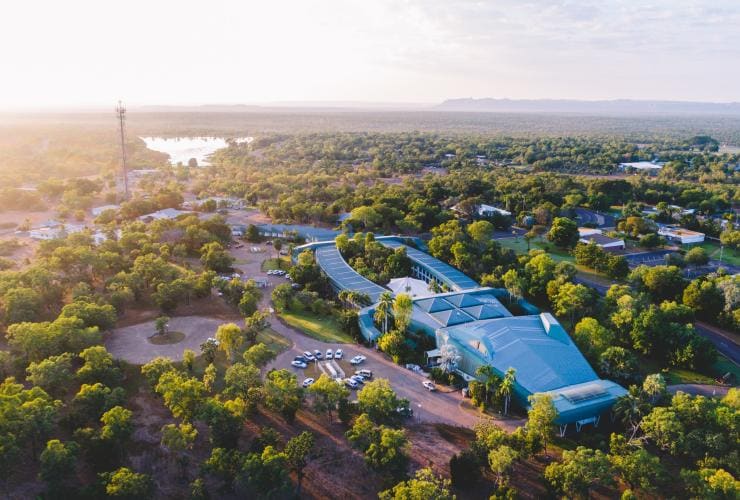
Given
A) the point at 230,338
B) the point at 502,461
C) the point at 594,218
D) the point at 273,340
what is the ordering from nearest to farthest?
the point at 502,461, the point at 230,338, the point at 273,340, the point at 594,218

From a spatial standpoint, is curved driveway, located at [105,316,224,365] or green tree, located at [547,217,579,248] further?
green tree, located at [547,217,579,248]

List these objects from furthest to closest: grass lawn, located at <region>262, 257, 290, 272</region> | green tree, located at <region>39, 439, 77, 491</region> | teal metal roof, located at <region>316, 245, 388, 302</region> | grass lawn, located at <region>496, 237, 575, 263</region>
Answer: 1. grass lawn, located at <region>496, 237, 575, 263</region>
2. grass lawn, located at <region>262, 257, 290, 272</region>
3. teal metal roof, located at <region>316, 245, 388, 302</region>
4. green tree, located at <region>39, 439, 77, 491</region>

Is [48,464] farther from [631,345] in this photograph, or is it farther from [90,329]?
[631,345]

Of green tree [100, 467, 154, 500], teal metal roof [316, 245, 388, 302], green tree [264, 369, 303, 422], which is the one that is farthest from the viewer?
teal metal roof [316, 245, 388, 302]

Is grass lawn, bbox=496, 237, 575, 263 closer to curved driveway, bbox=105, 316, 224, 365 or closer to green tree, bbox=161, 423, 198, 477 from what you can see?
curved driveway, bbox=105, 316, 224, 365

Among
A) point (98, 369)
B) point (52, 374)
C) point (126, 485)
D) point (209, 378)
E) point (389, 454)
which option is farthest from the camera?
point (98, 369)

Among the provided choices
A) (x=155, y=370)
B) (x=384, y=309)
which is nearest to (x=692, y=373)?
(x=384, y=309)

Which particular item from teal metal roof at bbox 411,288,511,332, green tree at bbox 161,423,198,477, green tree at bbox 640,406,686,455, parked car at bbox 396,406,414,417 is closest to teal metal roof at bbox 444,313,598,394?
teal metal roof at bbox 411,288,511,332

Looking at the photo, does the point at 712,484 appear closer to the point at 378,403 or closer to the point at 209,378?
the point at 378,403
